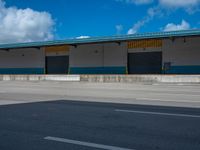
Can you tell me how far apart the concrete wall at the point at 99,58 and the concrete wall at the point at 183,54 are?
619 cm

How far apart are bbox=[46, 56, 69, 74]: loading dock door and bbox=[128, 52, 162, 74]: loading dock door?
423 inches

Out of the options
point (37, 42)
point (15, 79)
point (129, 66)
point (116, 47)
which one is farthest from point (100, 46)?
point (15, 79)

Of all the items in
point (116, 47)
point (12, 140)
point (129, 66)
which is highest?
point (116, 47)

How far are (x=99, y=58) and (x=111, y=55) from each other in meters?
1.97

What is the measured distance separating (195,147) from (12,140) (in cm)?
363

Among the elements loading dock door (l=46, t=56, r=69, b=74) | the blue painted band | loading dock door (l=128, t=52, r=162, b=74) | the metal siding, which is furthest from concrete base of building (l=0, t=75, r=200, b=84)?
loading dock door (l=46, t=56, r=69, b=74)

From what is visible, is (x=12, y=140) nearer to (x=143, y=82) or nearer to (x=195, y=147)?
(x=195, y=147)

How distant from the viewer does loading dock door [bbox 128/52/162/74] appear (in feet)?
118

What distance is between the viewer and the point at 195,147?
505cm

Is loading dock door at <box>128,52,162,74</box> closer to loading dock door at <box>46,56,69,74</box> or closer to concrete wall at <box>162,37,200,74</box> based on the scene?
concrete wall at <box>162,37,200,74</box>

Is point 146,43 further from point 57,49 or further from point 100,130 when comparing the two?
point 100,130

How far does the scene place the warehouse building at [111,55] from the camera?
33531 mm

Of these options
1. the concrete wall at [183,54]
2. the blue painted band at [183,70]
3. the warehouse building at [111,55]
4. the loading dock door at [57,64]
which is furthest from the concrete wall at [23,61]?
the blue painted band at [183,70]

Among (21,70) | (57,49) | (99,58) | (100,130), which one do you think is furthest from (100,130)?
(21,70)
